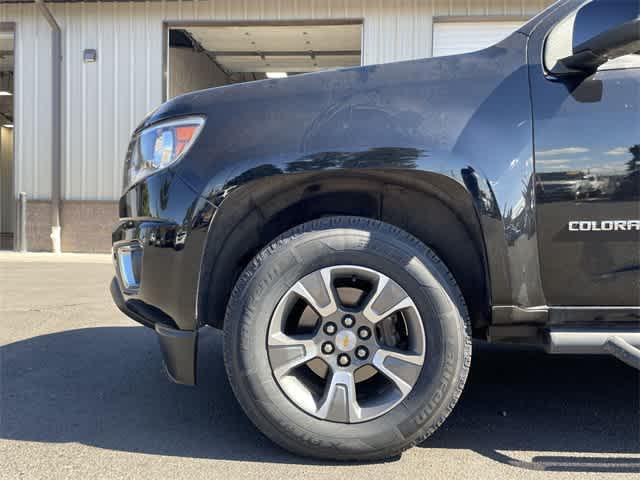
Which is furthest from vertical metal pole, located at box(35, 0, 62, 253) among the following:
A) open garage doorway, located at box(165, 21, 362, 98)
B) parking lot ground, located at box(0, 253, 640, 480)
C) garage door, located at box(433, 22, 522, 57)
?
parking lot ground, located at box(0, 253, 640, 480)

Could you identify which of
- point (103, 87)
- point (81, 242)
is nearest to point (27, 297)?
point (81, 242)

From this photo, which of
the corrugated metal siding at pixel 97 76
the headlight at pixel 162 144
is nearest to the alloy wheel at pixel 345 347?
the headlight at pixel 162 144

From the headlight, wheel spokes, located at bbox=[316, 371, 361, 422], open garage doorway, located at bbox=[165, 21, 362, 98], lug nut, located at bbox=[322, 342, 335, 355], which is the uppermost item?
open garage doorway, located at bbox=[165, 21, 362, 98]

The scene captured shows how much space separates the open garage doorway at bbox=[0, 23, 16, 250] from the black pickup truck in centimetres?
1359

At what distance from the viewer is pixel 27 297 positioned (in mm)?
5531

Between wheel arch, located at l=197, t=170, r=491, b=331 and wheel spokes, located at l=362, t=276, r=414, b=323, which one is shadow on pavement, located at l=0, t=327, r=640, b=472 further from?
wheel spokes, located at l=362, t=276, r=414, b=323

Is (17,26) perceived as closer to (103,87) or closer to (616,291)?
(103,87)

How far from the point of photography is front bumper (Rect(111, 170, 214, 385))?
2012 millimetres

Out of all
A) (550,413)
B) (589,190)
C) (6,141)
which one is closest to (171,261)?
(589,190)

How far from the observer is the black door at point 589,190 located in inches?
76.1

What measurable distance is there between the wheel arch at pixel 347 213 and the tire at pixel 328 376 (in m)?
0.17

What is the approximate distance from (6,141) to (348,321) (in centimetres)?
2450

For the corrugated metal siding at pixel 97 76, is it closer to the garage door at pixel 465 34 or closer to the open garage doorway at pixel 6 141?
the garage door at pixel 465 34

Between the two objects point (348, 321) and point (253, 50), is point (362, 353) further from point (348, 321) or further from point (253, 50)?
point (253, 50)
